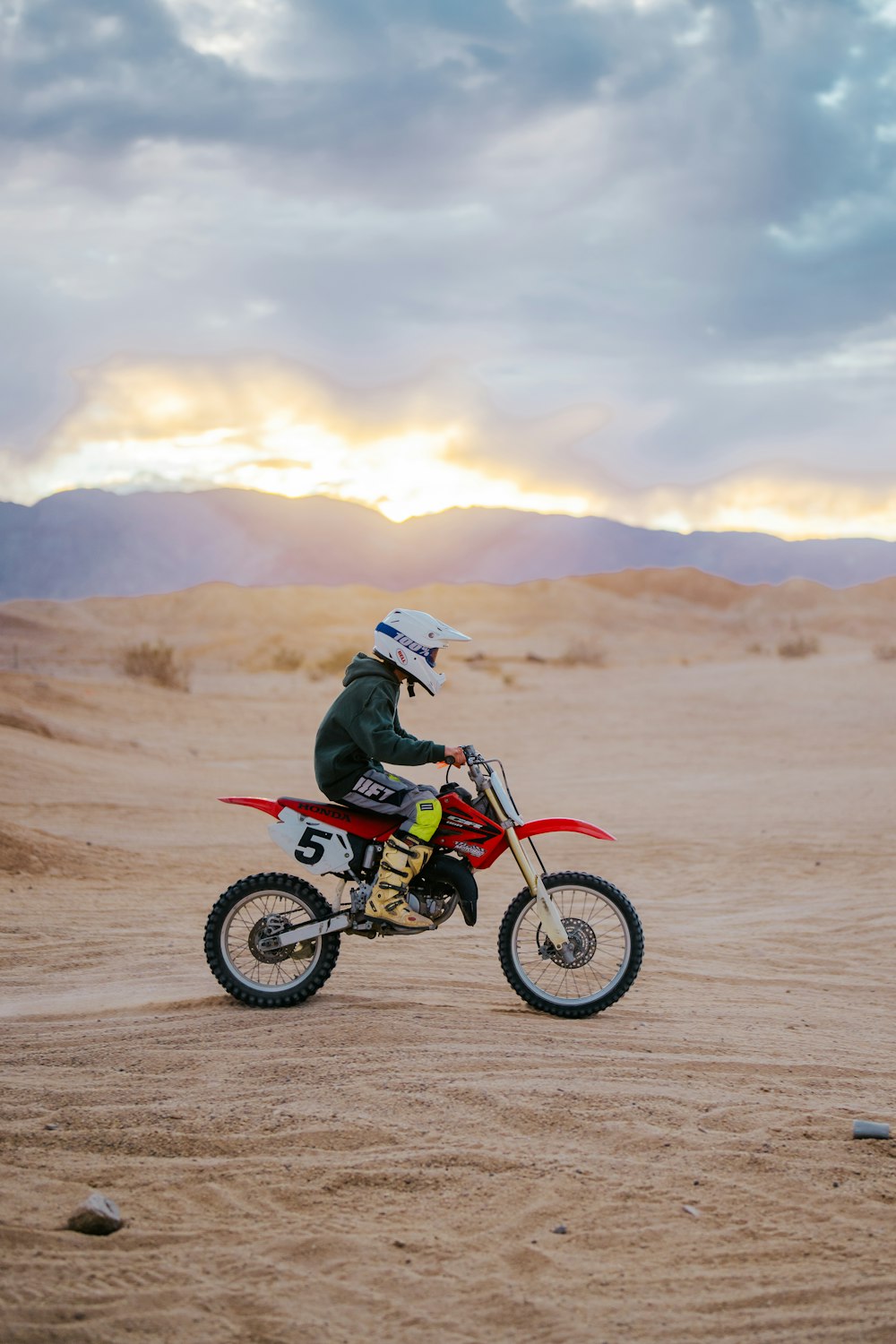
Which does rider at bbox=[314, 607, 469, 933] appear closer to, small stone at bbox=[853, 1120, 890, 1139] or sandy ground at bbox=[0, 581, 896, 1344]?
sandy ground at bbox=[0, 581, 896, 1344]

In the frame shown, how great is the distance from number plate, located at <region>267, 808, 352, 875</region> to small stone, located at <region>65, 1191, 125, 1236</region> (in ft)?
7.89

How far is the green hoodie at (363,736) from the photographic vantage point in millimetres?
5703

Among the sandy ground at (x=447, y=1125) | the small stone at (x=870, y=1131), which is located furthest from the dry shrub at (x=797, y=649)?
the small stone at (x=870, y=1131)

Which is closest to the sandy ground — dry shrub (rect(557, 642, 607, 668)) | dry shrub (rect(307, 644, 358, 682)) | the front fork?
the front fork

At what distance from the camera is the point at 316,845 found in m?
6.00

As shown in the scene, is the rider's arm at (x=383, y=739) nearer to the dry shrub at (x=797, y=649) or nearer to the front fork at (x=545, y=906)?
the front fork at (x=545, y=906)

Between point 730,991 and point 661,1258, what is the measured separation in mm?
3534

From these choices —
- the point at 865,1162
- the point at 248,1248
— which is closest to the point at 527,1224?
the point at 248,1248

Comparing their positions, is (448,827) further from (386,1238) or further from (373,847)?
(386,1238)

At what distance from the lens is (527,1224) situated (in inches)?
148

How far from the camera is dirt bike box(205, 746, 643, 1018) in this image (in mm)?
5934

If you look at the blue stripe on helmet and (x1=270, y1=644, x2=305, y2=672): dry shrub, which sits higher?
(x1=270, y1=644, x2=305, y2=672): dry shrub

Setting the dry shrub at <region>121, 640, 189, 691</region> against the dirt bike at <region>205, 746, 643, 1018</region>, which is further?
the dry shrub at <region>121, 640, 189, 691</region>

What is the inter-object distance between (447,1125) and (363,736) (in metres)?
2.00
